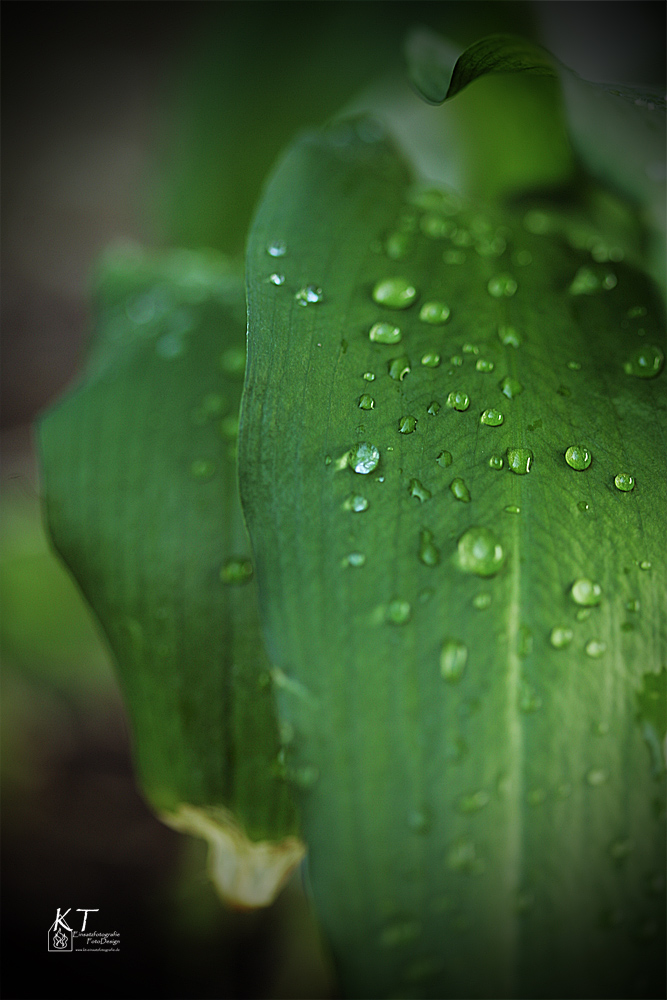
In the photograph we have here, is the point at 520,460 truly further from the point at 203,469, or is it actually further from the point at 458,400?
the point at 203,469

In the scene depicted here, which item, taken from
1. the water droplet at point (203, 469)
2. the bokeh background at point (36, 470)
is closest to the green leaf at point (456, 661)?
the water droplet at point (203, 469)

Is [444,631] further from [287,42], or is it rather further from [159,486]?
[287,42]

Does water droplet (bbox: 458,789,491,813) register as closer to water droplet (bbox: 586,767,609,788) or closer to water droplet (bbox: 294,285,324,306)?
water droplet (bbox: 586,767,609,788)

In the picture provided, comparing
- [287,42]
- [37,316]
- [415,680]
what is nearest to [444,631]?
[415,680]

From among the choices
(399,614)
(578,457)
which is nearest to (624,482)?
(578,457)

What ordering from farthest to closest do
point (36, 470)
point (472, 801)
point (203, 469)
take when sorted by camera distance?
point (36, 470), point (203, 469), point (472, 801)

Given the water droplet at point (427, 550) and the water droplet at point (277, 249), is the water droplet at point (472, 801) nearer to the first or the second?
the water droplet at point (427, 550)
